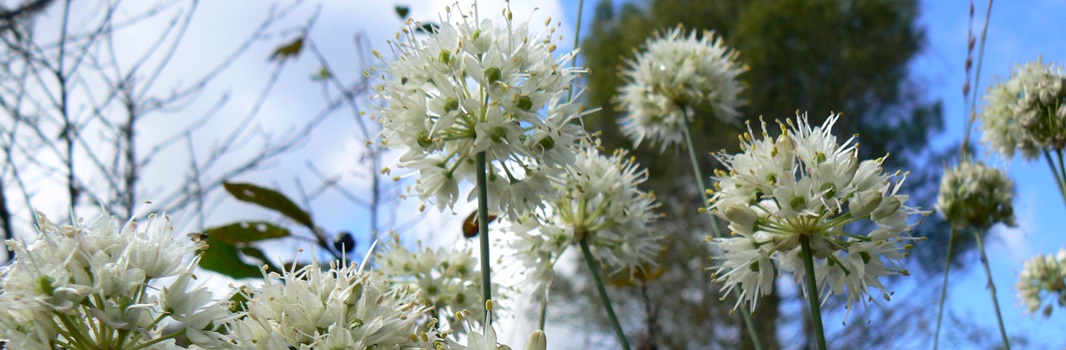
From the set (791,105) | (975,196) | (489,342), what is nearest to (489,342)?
(489,342)

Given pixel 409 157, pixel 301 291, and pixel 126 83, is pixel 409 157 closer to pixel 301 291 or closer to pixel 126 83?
pixel 301 291

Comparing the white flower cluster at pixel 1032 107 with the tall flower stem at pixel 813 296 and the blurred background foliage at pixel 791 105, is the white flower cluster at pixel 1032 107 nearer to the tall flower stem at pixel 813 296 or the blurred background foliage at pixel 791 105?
the tall flower stem at pixel 813 296

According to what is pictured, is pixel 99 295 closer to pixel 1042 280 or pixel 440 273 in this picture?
pixel 440 273

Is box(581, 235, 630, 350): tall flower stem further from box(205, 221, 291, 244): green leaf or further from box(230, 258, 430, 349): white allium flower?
box(205, 221, 291, 244): green leaf

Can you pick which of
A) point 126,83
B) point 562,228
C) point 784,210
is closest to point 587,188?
point 562,228

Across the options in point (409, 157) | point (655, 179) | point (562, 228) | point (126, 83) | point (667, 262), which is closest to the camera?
point (409, 157)

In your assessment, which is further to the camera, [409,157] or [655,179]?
[655,179]

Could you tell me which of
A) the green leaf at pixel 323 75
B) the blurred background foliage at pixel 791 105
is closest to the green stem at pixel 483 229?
the green leaf at pixel 323 75
